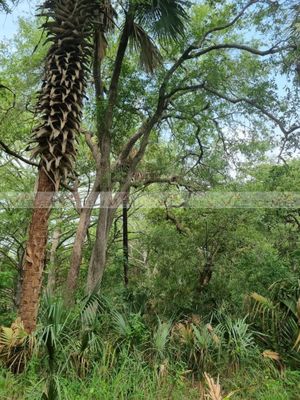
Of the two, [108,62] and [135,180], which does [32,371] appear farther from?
[108,62]

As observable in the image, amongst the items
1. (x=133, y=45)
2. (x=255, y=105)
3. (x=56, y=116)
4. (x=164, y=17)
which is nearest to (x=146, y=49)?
(x=133, y=45)

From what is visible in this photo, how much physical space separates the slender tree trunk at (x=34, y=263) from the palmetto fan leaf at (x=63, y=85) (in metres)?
0.36

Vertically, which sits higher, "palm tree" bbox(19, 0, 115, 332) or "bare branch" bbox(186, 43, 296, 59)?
"bare branch" bbox(186, 43, 296, 59)

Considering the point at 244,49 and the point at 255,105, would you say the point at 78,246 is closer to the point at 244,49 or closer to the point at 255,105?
the point at 255,105

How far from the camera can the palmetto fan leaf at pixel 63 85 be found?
4.32 metres

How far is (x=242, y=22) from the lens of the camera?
679cm

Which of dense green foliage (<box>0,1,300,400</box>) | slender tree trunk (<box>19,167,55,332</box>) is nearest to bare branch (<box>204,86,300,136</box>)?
dense green foliage (<box>0,1,300,400</box>)

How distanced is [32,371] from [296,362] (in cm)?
281

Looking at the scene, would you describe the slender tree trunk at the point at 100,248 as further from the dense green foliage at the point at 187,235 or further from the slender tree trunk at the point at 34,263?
the slender tree trunk at the point at 34,263

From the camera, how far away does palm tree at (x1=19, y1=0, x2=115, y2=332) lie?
13.3 feet

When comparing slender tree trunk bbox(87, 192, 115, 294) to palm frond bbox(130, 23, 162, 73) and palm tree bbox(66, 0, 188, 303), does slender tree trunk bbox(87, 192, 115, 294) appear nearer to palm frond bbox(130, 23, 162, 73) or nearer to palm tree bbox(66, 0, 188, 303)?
palm tree bbox(66, 0, 188, 303)

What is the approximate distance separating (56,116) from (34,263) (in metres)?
1.63

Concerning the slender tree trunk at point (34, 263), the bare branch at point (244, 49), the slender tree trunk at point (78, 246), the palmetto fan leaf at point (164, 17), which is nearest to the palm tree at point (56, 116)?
the slender tree trunk at point (34, 263)

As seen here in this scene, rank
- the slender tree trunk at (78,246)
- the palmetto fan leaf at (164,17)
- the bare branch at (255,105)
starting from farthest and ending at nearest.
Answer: the slender tree trunk at (78,246)
the bare branch at (255,105)
the palmetto fan leaf at (164,17)
